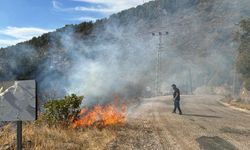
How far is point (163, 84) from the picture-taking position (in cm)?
8031

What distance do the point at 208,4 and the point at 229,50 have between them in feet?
145

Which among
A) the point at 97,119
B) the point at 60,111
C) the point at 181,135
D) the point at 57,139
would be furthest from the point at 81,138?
the point at 181,135

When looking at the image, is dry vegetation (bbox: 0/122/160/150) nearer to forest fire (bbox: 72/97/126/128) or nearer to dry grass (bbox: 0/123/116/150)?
dry grass (bbox: 0/123/116/150)

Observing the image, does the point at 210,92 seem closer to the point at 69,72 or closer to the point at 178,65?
the point at 178,65

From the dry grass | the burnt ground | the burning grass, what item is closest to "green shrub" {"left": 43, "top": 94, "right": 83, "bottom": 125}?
the burning grass

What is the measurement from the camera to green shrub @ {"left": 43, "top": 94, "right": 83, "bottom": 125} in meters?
14.4

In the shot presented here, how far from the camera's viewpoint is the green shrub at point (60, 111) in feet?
47.2

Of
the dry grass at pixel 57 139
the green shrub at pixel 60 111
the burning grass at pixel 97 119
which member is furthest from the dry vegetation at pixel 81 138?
the green shrub at pixel 60 111

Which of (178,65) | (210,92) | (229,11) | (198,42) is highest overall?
(229,11)

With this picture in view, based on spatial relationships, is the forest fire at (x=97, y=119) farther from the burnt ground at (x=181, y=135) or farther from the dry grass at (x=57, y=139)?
the dry grass at (x=57, y=139)

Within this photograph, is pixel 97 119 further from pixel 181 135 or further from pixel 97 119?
pixel 181 135

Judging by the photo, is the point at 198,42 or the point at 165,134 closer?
the point at 165,134

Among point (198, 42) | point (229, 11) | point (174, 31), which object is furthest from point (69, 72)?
point (229, 11)

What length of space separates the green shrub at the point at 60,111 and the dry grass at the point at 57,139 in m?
0.94
